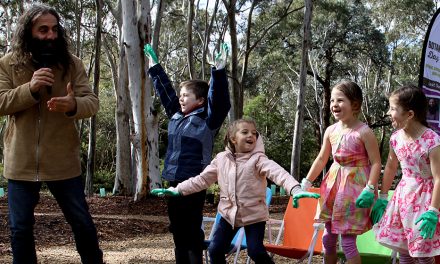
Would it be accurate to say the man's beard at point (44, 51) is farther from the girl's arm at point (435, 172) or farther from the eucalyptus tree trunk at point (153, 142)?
the eucalyptus tree trunk at point (153, 142)

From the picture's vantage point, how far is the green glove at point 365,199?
412 centimetres

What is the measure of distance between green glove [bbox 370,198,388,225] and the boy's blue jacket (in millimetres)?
1192

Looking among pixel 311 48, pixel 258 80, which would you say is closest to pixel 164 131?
pixel 258 80

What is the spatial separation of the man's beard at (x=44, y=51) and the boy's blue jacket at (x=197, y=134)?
3.44 feet

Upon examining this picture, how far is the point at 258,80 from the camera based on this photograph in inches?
1289

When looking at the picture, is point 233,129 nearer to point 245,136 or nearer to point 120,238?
point 245,136

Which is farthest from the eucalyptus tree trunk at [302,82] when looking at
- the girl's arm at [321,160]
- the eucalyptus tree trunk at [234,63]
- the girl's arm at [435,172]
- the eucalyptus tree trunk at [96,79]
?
the girl's arm at [435,172]

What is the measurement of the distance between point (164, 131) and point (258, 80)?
5.61 m

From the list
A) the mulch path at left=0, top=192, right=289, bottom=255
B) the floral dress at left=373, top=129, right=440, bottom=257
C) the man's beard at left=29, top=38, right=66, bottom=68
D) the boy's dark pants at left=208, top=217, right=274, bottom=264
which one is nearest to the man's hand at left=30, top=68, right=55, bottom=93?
the man's beard at left=29, top=38, right=66, bottom=68

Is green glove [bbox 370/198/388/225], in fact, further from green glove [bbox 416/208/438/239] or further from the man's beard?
the man's beard

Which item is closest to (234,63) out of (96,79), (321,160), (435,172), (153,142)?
(96,79)

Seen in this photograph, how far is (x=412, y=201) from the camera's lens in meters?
3.98

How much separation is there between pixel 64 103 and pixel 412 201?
2.22 meters

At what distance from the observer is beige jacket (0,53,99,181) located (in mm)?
3643
